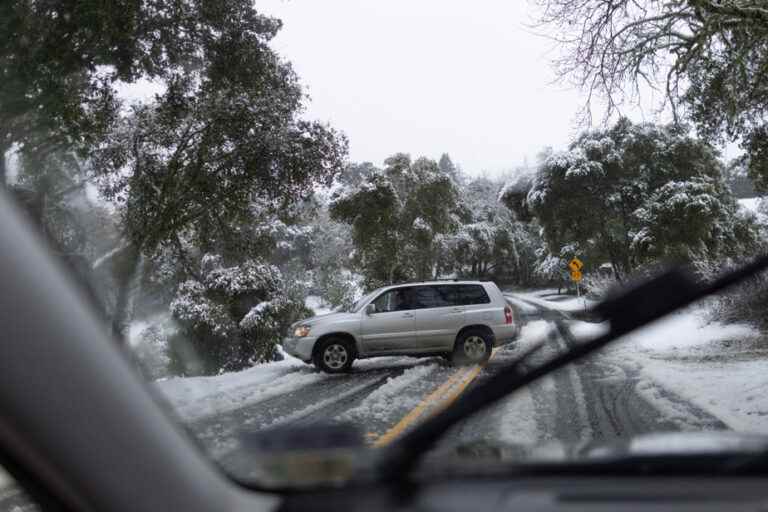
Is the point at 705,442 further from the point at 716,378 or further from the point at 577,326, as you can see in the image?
the point at 716,378

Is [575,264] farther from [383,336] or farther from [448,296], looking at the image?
[383,336]

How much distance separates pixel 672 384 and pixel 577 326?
16.9 feet

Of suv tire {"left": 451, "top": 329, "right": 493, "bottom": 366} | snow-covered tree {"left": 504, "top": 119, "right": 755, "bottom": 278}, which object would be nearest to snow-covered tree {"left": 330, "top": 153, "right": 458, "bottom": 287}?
snow-covered tree {"left": 504, "top": 119, "right": 755, "bottom": 278}

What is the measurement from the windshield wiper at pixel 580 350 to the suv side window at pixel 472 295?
1054cm

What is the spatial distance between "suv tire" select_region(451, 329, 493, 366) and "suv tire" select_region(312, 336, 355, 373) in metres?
1.88

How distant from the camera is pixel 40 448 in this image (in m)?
1.08

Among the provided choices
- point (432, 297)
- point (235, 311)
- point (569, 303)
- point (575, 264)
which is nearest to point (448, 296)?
point (432, 297)

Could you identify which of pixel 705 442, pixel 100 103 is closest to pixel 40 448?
pixel 705 442

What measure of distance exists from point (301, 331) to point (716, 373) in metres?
6.97

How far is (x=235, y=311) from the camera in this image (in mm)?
13016

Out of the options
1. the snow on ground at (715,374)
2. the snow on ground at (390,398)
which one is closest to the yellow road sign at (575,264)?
the snow on ground at (715,374)

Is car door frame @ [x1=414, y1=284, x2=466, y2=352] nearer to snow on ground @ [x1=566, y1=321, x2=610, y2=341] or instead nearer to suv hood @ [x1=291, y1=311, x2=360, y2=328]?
suv hood @ [x1=291, y1=311, x2=360, y2=328]

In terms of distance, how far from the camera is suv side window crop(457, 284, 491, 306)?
11727 mm

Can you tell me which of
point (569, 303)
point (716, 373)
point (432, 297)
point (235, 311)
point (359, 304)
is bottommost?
point (716, 373)
